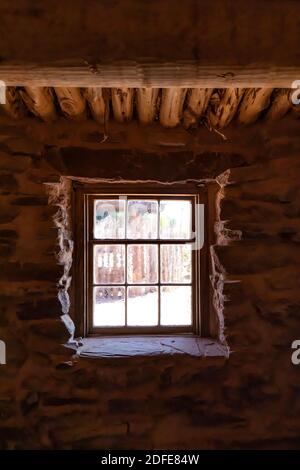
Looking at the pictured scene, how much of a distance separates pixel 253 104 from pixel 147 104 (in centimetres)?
43

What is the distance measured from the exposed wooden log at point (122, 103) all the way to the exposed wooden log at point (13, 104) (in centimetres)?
37

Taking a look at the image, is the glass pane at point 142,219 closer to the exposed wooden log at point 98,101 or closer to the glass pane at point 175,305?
Answer: the glass pane at point 175,305

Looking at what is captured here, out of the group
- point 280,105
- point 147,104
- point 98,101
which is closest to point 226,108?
point 280,105

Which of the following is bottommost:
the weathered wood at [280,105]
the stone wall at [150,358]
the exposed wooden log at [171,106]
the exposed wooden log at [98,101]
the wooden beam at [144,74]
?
the stone wall at [150,358]

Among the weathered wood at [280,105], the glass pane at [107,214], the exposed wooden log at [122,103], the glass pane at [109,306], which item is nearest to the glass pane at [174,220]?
the glass pane at [107,214]

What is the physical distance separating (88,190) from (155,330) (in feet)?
2.61

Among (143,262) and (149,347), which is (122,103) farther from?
(149,347)

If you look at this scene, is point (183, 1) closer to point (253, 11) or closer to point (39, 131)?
point (253, 11)

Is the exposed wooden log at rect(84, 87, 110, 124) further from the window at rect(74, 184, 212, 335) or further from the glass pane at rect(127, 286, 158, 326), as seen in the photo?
the glass pane at rect(127, 286, 158, 326)

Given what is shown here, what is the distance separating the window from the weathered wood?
0.49 metres

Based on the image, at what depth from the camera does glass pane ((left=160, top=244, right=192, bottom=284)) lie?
1757mm

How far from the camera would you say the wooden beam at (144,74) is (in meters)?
0.95

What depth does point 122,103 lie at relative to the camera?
1363mm

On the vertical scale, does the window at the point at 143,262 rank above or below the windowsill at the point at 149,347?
above
